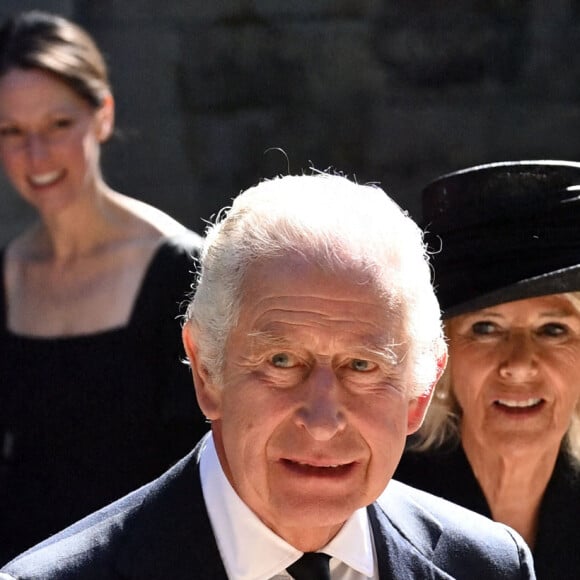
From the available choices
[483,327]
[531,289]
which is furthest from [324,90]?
[531,289]

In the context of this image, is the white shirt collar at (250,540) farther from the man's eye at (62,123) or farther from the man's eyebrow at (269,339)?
the man's eye at (62,123)

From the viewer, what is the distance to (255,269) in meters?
2.31

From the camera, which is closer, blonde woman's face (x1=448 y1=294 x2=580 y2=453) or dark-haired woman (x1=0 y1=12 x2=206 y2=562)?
blonde woman's face (x1=448 y1=294 x2=580 y2=453)

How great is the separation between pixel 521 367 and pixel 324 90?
239 cm

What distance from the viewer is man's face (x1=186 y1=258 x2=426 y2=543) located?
2285mm

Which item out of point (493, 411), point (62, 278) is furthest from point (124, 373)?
point (493, 411)

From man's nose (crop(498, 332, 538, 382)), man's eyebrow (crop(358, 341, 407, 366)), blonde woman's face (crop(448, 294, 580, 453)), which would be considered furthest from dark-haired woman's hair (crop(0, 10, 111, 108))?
man's eyebrow (crop(358, 341, 407, 366))

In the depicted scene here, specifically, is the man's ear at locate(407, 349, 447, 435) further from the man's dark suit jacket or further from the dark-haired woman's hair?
the dark-haired woman's hair

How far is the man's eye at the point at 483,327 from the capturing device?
315cm

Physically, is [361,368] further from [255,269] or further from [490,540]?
[490,540]

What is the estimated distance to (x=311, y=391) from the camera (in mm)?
2285

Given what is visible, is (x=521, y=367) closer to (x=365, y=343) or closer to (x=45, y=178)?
(x=365, y=343)

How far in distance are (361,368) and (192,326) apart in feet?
1.00

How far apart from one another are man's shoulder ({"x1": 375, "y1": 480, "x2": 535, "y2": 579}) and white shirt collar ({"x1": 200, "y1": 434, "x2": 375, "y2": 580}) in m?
0.11
